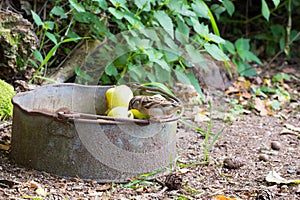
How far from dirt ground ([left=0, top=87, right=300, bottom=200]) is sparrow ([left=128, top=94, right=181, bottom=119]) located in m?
0.23

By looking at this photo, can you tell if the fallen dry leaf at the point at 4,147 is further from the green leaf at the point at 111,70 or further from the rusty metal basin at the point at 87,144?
the green leaf at the point at 111,70

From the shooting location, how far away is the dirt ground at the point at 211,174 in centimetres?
193

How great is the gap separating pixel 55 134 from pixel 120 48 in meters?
1.21

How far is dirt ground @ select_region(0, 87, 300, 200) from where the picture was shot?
1934 millimetres

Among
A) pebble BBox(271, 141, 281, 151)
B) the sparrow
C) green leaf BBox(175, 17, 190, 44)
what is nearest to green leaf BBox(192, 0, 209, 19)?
green leaf BBox(175, 17, 190, 44)

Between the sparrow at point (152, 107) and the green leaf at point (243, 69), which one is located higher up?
the sparrow at point (152, 107)

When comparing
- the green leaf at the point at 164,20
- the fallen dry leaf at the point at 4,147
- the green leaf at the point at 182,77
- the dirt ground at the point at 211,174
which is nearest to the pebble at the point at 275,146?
the dirt ground at the point at 211,174

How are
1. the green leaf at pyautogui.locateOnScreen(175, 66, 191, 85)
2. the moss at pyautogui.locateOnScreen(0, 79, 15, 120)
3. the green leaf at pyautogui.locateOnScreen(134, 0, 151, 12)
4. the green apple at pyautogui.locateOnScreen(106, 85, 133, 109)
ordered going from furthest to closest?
1. the green leaf at pyautogui.locateOnScreen(175, 66, 191, 85)
2. the green leaf at pyautogui.locateOnScreen(134, 0, 151, 12)
3. the moss at pyautogui.locateOnScreen(0, 79, 15, 120)
4. the green apple at pyautogui.locateOnScreen(106, 85, 133, 109)

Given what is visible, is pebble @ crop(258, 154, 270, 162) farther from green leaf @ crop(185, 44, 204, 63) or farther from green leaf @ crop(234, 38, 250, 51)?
green leaf @ crop(234, 38, 250, 51)

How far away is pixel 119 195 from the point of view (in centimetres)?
195

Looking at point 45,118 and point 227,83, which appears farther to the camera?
point 227,83

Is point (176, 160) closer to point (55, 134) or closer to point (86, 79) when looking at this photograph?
point (55, 134)

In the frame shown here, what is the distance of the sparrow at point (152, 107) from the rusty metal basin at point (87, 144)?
0.04 meters

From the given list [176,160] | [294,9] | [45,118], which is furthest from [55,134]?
[294,9]
